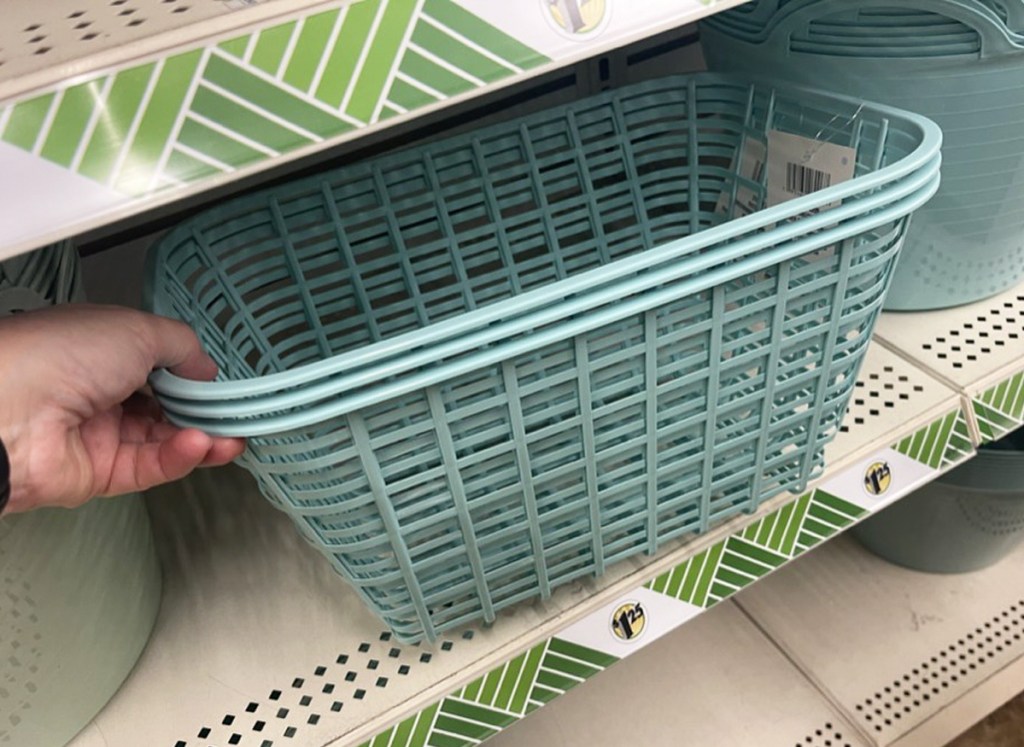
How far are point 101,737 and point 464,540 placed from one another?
0.26 metres

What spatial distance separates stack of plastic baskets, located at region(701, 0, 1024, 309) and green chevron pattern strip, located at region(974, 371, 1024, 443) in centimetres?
10

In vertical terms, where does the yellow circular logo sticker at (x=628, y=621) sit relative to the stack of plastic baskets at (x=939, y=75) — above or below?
below

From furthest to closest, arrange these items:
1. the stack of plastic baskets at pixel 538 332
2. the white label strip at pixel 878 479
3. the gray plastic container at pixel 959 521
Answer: the gray plastic container at pixel 959 521
the white label strip at pixel 878 479
the stack of plastic baskets at pixel 538 332

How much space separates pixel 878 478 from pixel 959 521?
1.54 feet

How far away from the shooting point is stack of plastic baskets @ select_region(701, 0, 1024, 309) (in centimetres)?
56

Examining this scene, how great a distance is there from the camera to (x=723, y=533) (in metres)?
0.57

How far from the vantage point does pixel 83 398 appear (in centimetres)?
39

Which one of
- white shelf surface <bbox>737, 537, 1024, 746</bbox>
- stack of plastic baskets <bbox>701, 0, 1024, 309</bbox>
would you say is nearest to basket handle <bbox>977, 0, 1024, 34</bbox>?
stack of plastic baskets <bbox>701, 0, 1024, 309</bbox>

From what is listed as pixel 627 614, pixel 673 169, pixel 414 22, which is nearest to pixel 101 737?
pixel 627 614

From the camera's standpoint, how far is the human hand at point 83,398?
37cm

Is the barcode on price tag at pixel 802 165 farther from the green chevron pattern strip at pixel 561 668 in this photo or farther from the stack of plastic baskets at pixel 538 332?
the green chevron pattern strip at pixel 561 668

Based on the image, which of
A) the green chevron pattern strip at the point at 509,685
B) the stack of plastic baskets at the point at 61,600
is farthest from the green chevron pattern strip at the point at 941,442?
the stack of plastic baskets at the point at 61,600

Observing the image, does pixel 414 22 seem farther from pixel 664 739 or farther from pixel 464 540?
pixel 664 739

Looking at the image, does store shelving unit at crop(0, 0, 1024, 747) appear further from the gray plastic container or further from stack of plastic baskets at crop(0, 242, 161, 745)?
the gray plastic container
